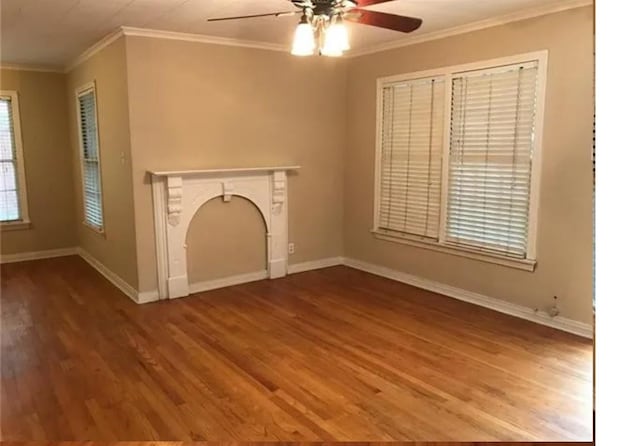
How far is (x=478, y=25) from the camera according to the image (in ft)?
13.8

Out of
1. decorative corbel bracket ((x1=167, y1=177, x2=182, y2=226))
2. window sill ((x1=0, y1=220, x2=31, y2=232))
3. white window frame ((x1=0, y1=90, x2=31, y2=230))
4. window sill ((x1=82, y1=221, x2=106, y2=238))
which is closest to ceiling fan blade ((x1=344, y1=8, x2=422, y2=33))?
decorative corbel bracket ((x1=167, y1=177, x2=182, y2=226))

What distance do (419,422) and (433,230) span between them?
2.48 metres

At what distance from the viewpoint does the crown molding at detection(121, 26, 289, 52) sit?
431 cm

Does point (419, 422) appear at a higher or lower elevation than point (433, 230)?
lower

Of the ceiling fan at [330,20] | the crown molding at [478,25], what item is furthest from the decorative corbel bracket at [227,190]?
the ceiling fan at [330,20]

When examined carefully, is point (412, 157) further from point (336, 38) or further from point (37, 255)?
point (37, 255)

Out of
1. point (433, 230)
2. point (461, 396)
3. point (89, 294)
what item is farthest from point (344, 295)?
point (89, 294)

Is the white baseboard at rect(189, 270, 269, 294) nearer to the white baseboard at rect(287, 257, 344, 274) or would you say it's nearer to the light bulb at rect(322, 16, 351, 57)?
the white baseboard at rect(287, 257, 344, 274)

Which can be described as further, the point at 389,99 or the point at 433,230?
the point at 389,99

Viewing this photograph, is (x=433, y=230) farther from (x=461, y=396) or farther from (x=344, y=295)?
(x=461, y=396)

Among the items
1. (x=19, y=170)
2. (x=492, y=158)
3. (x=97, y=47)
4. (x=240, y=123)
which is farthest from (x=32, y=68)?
(x=492, y=158)

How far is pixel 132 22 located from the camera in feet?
13.4

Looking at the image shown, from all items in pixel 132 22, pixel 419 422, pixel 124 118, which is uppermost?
pixel 132 22

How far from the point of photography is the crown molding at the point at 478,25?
11.9 feet
